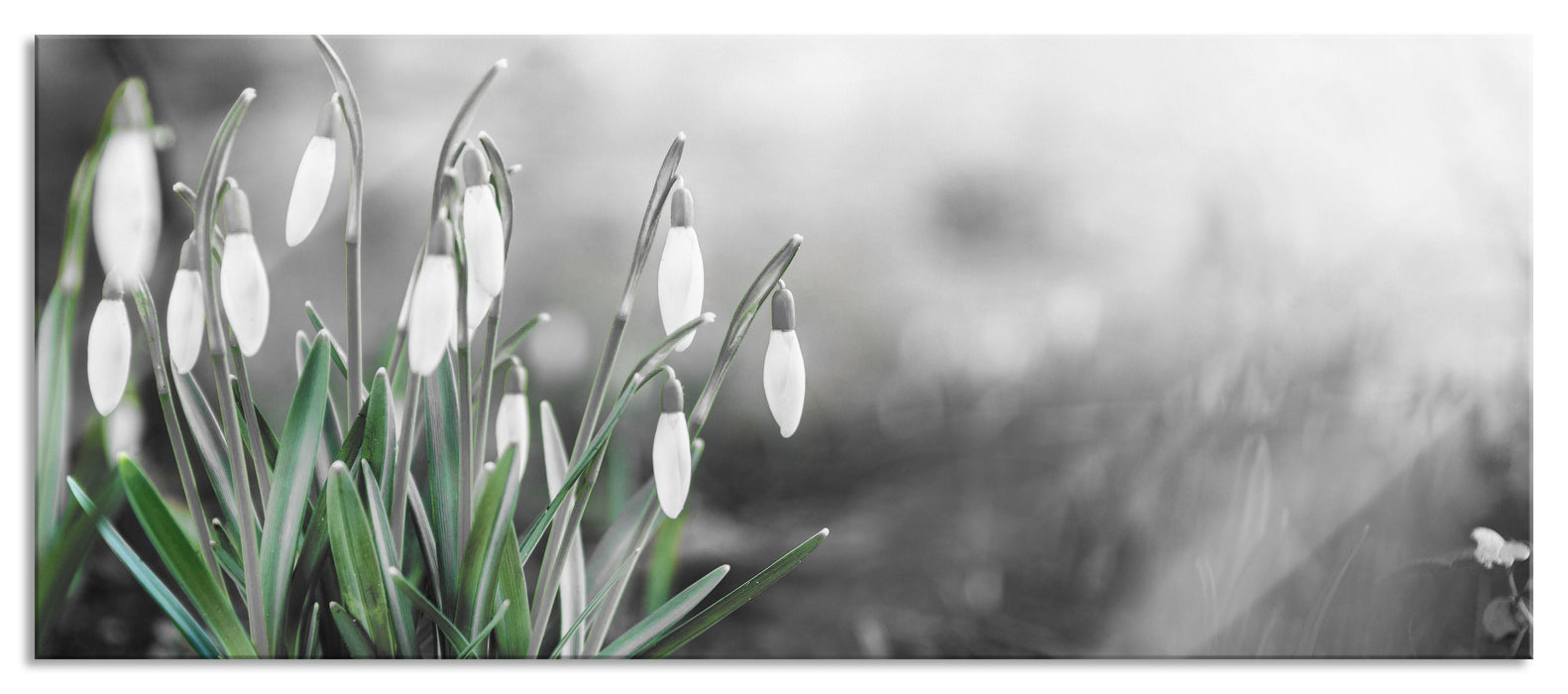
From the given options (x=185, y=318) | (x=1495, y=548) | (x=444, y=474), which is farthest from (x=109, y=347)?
(x=1495, y=548)

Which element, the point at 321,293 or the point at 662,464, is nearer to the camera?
the point at 662,464

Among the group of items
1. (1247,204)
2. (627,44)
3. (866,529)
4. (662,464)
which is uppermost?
(627,44)

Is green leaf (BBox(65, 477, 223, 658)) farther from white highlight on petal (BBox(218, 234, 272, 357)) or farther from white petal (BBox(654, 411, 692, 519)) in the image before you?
white petal (BBox(654, 411, 692, 519))

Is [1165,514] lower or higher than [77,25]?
lower

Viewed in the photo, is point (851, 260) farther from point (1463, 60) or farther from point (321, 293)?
point (1463, 60)

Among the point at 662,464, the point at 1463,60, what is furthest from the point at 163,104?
the point at 1463,60

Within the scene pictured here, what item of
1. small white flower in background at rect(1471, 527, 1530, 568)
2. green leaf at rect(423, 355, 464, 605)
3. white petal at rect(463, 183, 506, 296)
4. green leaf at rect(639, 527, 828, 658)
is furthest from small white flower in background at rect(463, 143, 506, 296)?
small white flower in background at rect(1471, 527, 1530, 568)

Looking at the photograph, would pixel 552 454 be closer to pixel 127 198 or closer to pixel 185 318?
pixel 185 318
